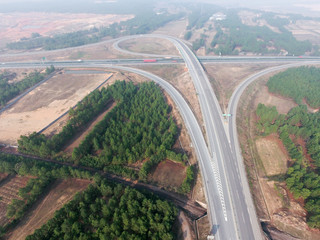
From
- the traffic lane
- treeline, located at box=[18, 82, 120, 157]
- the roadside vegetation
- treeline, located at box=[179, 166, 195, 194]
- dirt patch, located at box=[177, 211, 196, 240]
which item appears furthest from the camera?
treeline, located at box=[18, 82, 120, 157]

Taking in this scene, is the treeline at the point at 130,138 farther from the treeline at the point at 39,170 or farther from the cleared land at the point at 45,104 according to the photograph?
the cleared land at the point at 45,104

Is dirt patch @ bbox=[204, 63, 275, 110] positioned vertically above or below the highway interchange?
above

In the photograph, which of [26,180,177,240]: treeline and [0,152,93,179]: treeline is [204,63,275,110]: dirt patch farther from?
[0,152,93,179]: treeline

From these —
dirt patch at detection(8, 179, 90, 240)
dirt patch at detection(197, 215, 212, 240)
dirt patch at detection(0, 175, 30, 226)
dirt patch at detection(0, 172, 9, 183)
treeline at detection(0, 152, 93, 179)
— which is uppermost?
treeline at detection(0, 152, 93, 179)

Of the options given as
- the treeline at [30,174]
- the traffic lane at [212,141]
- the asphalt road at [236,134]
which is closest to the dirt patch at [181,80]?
the traffic lane at [212,141]

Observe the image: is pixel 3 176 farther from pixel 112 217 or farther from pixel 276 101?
pixel 276 101

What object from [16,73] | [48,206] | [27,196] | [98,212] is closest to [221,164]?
[98,212]

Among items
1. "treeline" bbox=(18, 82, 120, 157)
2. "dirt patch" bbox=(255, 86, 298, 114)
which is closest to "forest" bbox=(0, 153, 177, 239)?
"treeline" bbox=(18, 82, 120, 157)
